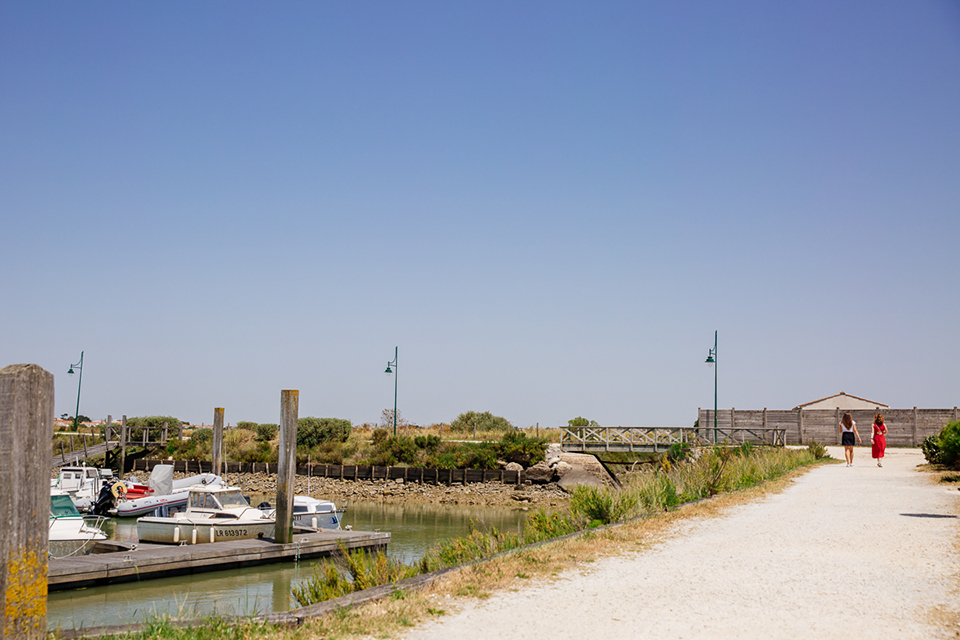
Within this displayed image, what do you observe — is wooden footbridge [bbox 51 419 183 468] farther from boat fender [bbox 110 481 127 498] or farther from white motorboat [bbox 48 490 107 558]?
white motorboat [bbox 48 490 107 558]

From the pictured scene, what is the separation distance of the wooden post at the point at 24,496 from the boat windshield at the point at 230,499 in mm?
16557

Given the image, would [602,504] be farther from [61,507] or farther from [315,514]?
[61,507]

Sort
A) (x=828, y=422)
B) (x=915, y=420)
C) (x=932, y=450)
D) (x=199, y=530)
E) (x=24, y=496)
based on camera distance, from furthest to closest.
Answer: (x=828, y=422), (x=915, y=420), (x=932, y=450), (x=199, y=530), (x=24, y=496)

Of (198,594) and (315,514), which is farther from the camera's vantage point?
(315,514)

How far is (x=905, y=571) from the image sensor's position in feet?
28.0

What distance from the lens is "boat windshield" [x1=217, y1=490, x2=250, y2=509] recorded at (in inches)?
843

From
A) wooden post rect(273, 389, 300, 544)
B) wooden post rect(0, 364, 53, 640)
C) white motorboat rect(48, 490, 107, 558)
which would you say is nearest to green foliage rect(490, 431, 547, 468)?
wooden post rect(273, 389, 300, 544)

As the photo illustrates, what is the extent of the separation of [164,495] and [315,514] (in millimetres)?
11024

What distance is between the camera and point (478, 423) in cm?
6706

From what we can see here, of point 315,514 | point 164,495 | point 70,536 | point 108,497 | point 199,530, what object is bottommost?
point 108,497

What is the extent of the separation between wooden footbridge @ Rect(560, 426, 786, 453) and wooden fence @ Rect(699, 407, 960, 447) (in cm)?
296

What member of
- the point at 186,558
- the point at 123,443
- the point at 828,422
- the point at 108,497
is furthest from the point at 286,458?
the point at 828,422

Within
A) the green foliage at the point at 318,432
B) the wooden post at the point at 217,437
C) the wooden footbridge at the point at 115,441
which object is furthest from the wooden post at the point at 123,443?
the wooden post at the point at 217,437

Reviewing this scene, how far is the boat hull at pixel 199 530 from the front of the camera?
20547mm
